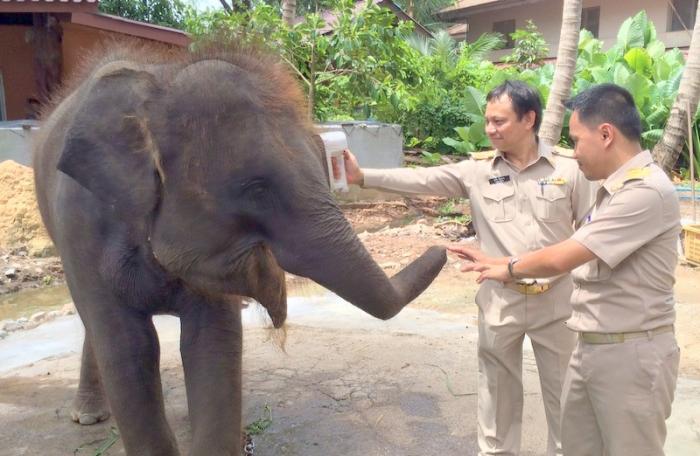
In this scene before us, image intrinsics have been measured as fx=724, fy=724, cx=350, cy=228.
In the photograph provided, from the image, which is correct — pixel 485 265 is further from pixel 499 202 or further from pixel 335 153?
pixel 335 153

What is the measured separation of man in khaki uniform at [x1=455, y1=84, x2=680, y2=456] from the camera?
251 cm

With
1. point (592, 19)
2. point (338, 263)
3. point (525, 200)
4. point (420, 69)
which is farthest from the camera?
point (592, 19)

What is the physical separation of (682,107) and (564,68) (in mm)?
2446

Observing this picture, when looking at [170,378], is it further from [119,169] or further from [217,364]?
[119,169]

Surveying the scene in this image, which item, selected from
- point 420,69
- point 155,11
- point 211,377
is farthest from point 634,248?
point 155,11

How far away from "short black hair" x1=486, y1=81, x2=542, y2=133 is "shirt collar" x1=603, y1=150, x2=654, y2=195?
0.67 meters

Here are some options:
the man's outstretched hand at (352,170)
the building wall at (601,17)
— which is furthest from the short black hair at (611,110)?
the building wall at (601,17)

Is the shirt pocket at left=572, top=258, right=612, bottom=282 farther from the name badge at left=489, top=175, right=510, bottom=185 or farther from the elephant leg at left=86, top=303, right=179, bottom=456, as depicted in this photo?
the elephant leg at left=86, top=303, right=179, bottom=456

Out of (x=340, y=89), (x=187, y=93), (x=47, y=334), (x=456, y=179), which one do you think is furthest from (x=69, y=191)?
(x=340, y=89)

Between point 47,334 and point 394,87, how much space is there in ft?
23.0

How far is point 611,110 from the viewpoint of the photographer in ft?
8.41

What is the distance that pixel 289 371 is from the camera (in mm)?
4859

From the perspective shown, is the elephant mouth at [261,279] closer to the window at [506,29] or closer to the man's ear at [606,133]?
the man's ear at [606,133]

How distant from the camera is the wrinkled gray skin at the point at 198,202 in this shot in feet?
7.42
